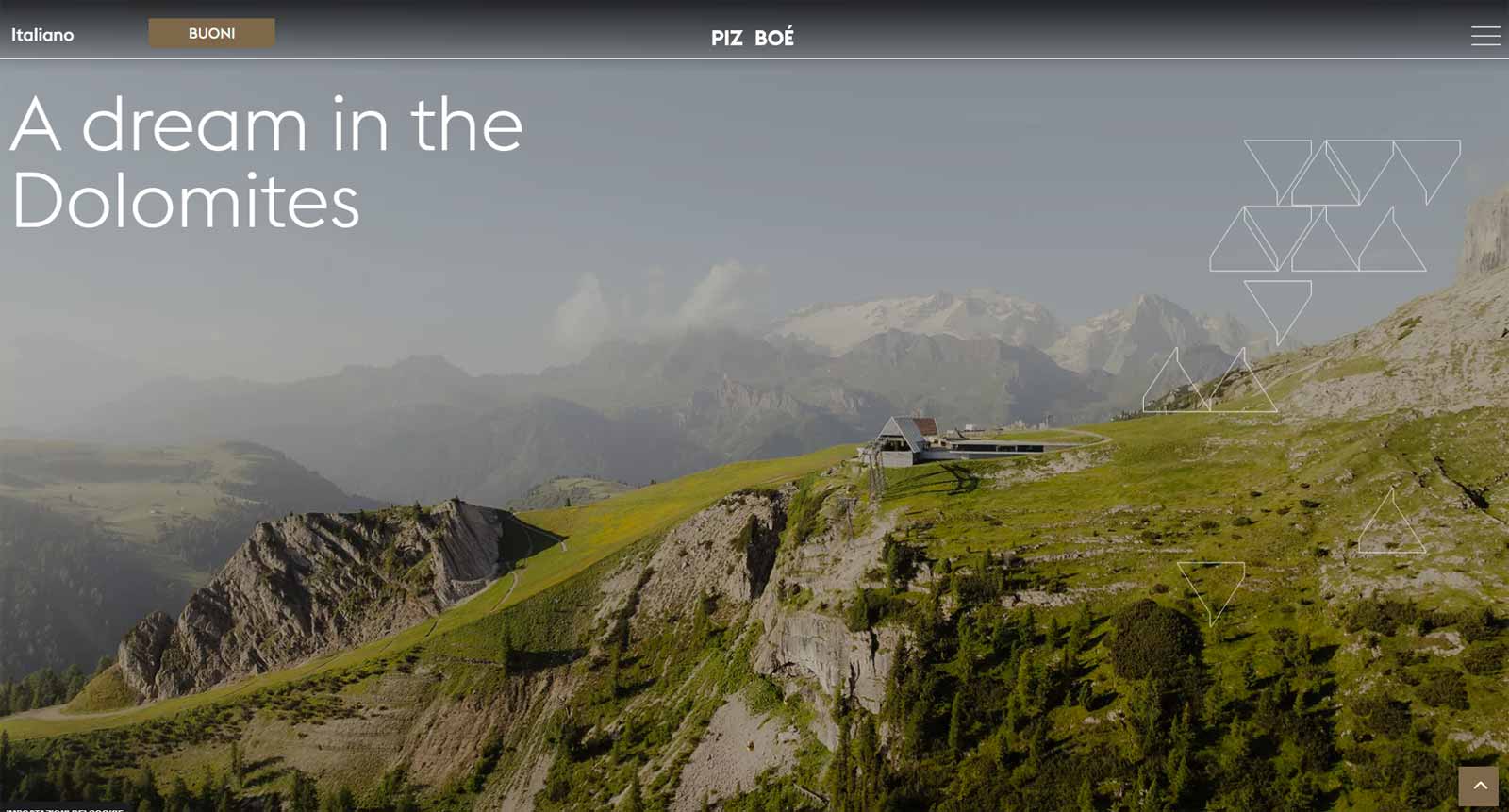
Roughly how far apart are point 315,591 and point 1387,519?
481ft

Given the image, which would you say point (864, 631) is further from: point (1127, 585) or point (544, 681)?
point (544, 681)

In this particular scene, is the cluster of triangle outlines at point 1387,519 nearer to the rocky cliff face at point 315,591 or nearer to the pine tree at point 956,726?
the pine tree at point 956,726

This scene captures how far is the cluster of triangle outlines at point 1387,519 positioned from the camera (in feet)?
176

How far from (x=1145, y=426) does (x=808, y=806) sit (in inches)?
2735

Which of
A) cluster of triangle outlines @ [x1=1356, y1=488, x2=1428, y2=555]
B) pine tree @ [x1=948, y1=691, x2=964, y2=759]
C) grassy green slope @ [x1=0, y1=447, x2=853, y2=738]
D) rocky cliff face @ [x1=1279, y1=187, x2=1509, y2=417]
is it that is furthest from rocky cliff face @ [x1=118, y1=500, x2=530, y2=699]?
rocky cliff face @ [x1=1279, y1=187, x2=1509, y2=417]

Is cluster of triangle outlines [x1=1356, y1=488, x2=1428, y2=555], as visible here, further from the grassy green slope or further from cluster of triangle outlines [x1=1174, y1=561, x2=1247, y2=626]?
the grassy green slope

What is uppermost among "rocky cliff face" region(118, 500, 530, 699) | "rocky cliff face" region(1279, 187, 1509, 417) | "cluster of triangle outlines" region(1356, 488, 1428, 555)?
"rocky cliff face" region(1279, 187, 1509, 417)

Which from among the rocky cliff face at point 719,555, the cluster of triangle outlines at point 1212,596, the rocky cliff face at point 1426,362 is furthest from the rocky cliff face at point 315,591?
the rocky cliff face at point 1426,362

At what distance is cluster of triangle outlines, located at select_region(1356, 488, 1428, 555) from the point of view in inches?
2115

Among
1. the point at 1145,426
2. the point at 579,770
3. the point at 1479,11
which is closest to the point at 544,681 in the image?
the point at 579,770

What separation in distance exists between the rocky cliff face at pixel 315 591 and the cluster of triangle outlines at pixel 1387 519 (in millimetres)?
114970

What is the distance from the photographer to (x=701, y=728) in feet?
251

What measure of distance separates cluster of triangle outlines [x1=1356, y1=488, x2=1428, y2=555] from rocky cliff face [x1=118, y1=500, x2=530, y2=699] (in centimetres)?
11497

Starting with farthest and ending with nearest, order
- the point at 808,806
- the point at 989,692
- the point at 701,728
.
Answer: the point at 701,728 → the point at 808,806 → the point at 989,692
